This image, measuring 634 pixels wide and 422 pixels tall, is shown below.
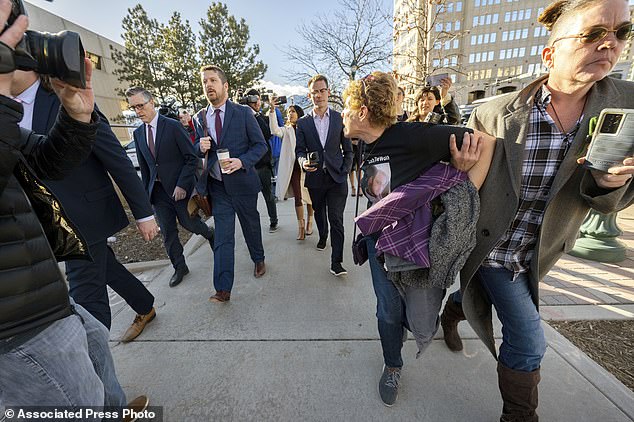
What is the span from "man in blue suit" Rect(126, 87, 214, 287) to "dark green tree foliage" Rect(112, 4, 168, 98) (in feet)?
77.1

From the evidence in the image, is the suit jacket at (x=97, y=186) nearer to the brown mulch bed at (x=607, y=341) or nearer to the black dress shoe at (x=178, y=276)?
the black dress shoe at (x=178, y=276)

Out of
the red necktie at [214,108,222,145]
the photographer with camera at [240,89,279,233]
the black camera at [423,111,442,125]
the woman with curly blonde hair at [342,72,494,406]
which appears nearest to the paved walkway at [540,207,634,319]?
the woman with curly blonde hair at [342,72,494,406]

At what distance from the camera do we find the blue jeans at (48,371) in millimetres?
973

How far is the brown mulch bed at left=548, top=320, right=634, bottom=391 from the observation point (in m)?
1.97

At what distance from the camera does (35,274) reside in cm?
97

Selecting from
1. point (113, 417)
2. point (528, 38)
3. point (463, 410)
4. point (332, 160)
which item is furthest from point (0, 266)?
point (528, 38)

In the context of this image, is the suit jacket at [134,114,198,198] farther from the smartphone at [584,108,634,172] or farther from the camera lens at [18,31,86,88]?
the smartphone at [584,108,634,172]

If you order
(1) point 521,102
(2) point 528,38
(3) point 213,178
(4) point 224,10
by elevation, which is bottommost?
(3) point 213,178

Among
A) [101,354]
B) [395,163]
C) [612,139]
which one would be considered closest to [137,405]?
[101,354]

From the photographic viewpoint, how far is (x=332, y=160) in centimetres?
330

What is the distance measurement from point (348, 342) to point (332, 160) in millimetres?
1935

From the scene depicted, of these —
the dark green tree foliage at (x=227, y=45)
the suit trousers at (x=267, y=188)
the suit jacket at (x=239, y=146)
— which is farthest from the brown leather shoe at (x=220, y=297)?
the dark green tree foliage at (x=227, y=45)

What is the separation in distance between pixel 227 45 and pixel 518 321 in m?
27.4

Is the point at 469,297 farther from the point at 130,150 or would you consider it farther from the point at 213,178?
the point at 130,150
